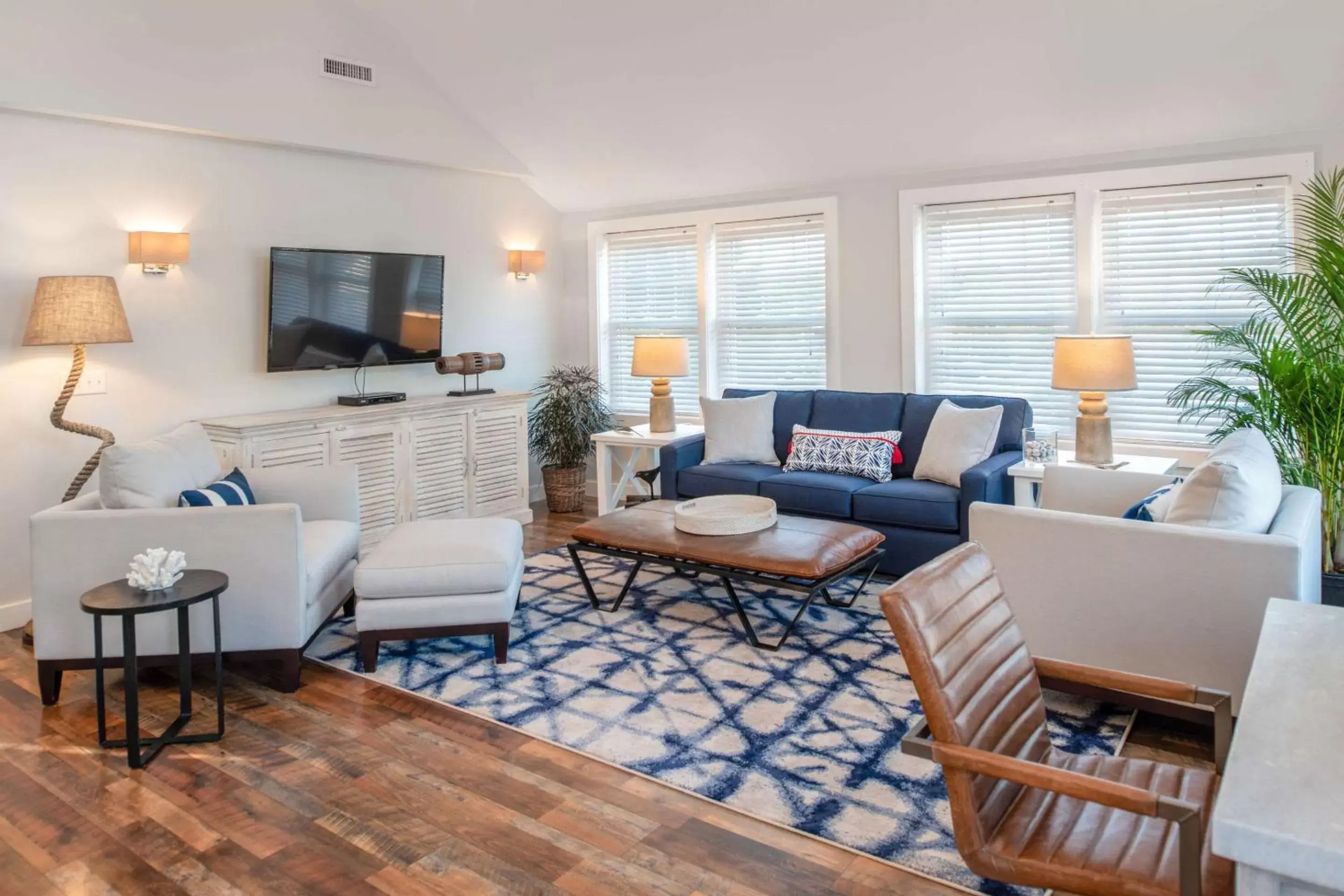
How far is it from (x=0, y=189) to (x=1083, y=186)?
524 cm

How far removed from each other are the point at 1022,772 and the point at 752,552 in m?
2.29

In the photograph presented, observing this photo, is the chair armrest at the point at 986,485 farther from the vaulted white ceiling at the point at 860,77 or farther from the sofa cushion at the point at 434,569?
the sofa cushion at the point at 434,569

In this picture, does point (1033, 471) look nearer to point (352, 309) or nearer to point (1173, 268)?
point (1173, 268)

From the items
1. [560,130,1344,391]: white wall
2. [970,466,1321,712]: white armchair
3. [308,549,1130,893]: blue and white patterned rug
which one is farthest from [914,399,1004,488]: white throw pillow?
[970,466,1321,712]: white armchair

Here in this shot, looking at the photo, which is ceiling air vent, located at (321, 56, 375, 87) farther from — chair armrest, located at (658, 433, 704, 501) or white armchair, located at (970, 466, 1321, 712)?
white armchair, located at (970, 466, 1321, 712)

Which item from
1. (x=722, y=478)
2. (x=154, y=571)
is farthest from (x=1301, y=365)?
(x=154, y=571)

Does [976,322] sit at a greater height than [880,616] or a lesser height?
greater

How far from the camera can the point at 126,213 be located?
473 cm

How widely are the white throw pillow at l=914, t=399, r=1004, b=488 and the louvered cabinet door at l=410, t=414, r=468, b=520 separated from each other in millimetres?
2806

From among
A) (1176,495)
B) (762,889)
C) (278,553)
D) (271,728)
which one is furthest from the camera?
(278,553)

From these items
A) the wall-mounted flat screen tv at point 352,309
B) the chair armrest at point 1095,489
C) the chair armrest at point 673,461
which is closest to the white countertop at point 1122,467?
the chair armrest at point 1095,489

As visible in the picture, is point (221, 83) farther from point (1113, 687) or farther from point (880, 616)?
point (1113, 687)

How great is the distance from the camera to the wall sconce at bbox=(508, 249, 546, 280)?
6.73 m

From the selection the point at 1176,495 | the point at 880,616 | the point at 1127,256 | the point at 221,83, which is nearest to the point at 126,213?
the point at 221,83
